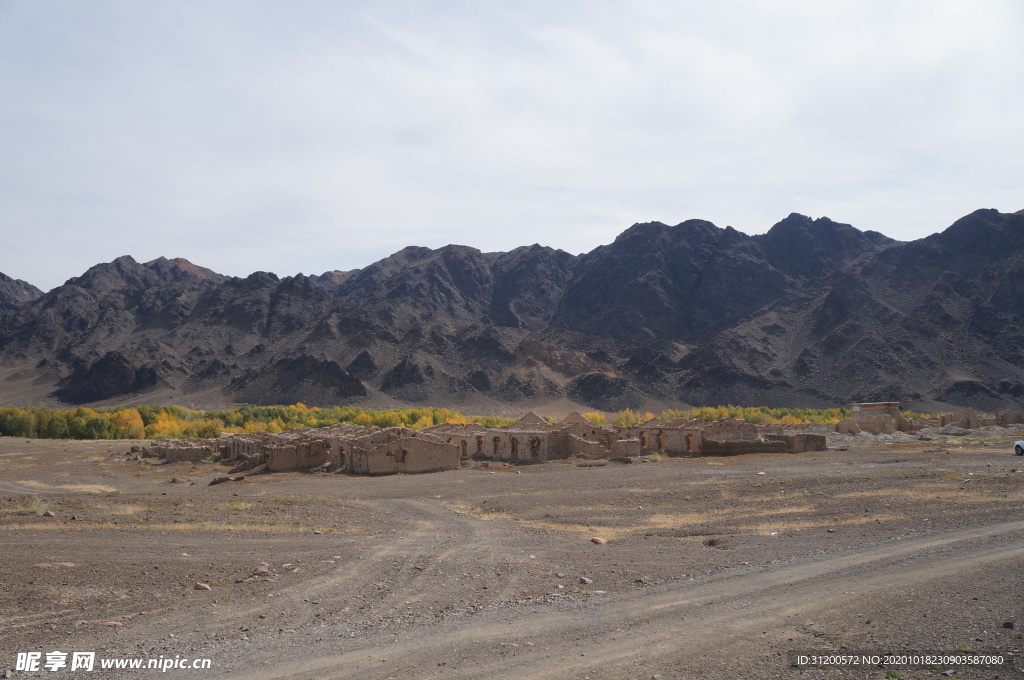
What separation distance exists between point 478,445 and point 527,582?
31.4 meters

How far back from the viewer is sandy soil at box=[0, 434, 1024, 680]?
9.27 meters

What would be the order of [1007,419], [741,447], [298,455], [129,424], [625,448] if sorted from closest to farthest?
[298,455]
[625,448]
[741,447]
[1007,419]
[129,424]

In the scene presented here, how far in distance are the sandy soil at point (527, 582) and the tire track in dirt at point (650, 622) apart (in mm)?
43

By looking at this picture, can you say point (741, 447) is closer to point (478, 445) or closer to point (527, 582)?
point (478, 445)

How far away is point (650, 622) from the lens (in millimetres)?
10406

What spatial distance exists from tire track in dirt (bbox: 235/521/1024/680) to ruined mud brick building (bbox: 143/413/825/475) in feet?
85.7

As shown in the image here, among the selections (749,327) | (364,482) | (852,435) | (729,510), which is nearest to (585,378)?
(749,327)

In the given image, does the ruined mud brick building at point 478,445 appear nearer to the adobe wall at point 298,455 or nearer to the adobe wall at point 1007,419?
the adobe wall at point 298,455

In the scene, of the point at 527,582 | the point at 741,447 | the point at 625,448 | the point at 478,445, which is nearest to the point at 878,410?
the point at 741,447

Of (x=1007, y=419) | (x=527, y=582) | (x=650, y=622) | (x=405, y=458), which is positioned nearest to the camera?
(x=650, y=622)

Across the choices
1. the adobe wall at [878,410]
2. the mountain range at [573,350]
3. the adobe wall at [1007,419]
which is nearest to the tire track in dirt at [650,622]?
the adobe wall at [878,410]

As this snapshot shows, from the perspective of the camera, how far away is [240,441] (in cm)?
4959

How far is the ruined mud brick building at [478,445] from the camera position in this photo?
3756 cm

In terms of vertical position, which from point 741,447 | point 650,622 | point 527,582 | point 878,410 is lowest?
point 741,447
